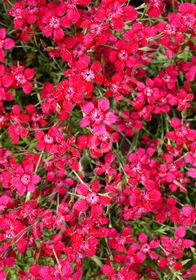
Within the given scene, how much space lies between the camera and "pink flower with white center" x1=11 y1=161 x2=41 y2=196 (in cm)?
156

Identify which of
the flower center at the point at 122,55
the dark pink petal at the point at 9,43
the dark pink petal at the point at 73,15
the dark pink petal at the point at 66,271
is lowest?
the dark pink petal at the point at 66,271

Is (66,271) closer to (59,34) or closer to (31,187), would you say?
(31,187)

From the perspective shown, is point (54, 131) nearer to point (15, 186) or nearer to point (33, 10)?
point (15, 186)

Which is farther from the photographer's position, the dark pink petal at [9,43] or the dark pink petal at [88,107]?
the dark pink petal at [9,43]

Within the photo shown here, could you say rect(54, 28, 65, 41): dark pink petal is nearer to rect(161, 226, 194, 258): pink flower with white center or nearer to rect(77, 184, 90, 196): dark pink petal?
rect(77, 184, 90, 196): dark pink petal

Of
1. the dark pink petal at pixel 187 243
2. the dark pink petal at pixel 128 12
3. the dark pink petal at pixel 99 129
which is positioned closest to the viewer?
the dark pink petal at pixel 99 129

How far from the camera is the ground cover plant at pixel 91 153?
1.52 m

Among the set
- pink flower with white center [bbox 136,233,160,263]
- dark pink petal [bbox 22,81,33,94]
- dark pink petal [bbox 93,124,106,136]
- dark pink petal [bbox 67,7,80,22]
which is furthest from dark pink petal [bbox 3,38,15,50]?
pink flower with white center [bbox 136,233,160,263]

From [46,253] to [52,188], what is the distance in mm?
366

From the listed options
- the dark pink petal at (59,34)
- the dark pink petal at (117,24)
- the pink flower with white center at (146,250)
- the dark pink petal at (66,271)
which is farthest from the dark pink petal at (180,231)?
the dark pink petal at (59,34)

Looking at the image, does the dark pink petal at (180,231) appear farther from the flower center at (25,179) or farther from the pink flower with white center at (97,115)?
the flower center at (25,179)

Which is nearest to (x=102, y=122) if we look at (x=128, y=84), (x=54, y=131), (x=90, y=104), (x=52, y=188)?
(x=90, y=104)

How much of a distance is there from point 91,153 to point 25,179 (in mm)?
412

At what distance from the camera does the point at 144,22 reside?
1777 millimetres
